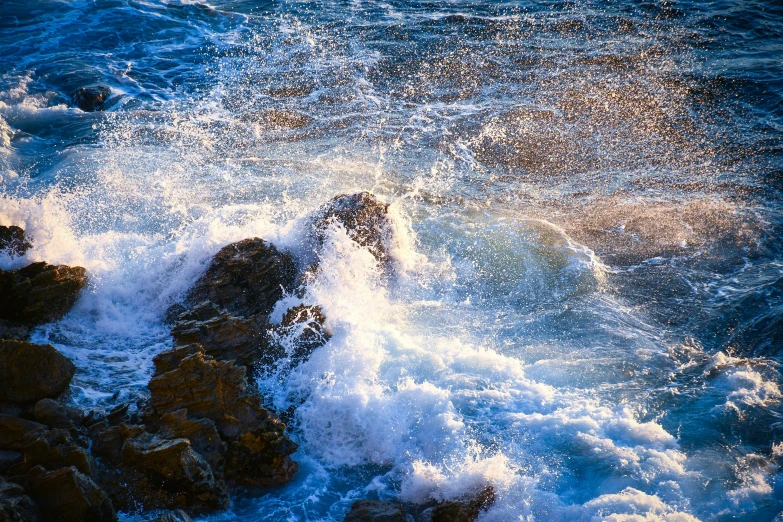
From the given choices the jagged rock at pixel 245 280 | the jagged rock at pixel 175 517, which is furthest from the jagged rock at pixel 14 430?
the jagged rock at pixel 245 280

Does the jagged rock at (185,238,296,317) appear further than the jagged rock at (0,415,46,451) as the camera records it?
Yes

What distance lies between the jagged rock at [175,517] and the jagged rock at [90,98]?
39.5ft

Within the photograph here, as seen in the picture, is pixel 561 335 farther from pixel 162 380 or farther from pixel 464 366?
pixel 162 380

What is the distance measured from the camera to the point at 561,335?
26.9ft

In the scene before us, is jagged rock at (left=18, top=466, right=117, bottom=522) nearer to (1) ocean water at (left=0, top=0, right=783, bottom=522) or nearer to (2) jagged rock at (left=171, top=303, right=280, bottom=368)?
(1) ocean water at (left=0, top=0, right=783, bottom=522)

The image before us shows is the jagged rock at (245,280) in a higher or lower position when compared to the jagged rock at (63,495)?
higher

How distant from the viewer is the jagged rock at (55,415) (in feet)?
20.5

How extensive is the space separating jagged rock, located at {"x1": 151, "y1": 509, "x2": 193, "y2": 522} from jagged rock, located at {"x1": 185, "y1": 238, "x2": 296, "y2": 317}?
3.15m

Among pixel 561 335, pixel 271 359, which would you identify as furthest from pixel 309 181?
pixel 561 335

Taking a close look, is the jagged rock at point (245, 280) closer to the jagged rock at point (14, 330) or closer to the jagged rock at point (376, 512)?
the jagged rock at point (14, 330)

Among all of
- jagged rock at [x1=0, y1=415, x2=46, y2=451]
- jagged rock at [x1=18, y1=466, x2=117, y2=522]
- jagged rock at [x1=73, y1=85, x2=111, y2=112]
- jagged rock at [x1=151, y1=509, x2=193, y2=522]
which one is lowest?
jagged rock at [x1=151, y1=509, x2=193, y2=522]

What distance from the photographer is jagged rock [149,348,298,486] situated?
6.32m

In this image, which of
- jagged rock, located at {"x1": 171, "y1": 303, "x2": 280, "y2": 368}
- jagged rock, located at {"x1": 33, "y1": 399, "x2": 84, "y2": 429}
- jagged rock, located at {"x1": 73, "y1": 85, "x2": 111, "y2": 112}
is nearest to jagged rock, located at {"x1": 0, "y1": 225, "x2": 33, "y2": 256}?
jagged rock, located at {"x1": 171, "y1": 303, "x2": 280, "y2": 368}

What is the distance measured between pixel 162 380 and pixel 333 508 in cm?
228
